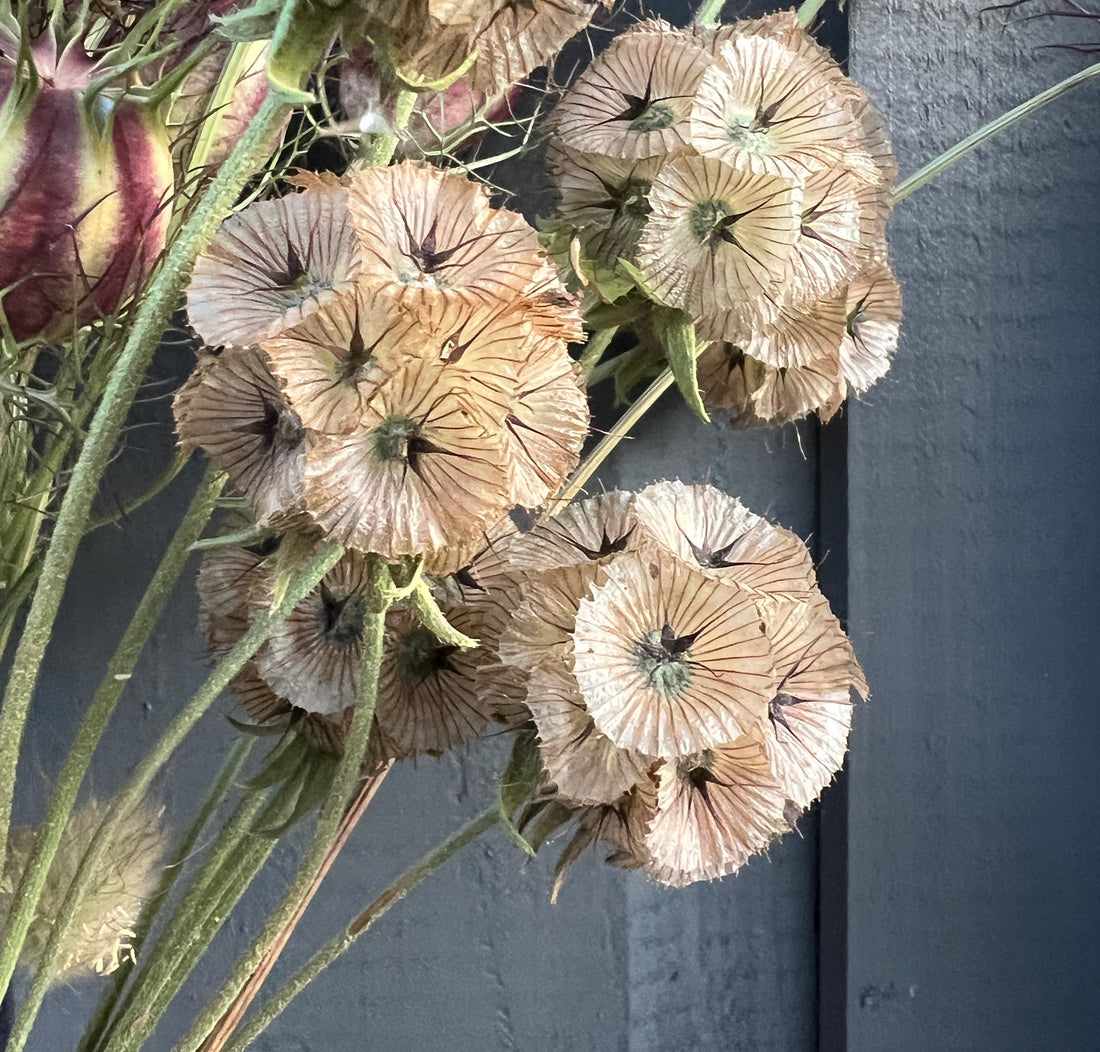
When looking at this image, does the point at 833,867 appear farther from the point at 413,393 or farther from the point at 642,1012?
the point at 413,393

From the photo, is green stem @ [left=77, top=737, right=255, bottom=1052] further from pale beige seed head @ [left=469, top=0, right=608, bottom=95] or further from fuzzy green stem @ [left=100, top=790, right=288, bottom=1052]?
pale beige seed head @ [left=469, top=0, right=608, bottom=95]

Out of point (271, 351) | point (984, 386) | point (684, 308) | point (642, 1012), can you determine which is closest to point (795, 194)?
point (684, 308)

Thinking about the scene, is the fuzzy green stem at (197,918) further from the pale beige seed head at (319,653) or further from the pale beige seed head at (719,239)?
the pale beige seed head at (719,239)

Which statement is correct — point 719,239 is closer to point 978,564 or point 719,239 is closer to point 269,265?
point 269,265

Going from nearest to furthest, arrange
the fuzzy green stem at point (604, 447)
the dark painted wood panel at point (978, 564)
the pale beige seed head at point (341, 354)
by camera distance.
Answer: the pale beige seed head at point (341, 354), the fuzzy green stem at point (604, 447), the dark painted wood panel at point (978, 564)

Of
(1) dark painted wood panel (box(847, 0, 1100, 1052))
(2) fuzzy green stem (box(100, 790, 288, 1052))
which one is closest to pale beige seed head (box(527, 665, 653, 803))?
(2) fuzzy green stem (box(100, 790, 288, 1052))

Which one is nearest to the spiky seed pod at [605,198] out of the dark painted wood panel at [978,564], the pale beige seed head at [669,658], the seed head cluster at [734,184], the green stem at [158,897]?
the seed head cluster at [734,184]
